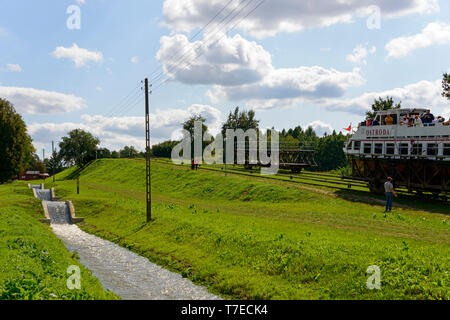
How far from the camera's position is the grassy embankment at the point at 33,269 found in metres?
13.5

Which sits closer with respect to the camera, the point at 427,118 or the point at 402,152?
the point at 427,118

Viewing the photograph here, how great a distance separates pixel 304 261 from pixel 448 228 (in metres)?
10.9

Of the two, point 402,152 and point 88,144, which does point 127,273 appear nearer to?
point 402,152

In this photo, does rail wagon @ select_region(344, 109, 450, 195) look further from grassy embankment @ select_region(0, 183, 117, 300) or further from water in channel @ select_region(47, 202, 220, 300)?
grassy embankment @ select_region(0, 183, 117, 300)

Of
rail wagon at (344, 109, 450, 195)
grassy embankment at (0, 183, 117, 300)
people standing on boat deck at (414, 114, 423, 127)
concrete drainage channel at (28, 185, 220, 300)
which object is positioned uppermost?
people standing on boat deck at (414, 114, 423, 127)

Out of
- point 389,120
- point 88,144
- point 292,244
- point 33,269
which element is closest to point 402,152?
point 389,120

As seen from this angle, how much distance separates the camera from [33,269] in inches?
690

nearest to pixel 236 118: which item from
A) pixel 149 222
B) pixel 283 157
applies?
pixel 283 157

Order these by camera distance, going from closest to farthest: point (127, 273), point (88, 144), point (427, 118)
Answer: point (127, 273)
point (427, 118)
point (88, 144)

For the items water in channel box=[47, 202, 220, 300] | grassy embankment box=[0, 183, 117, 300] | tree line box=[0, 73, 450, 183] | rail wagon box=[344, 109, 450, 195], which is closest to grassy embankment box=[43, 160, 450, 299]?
water in channel box=[47, 202, 220, 300]

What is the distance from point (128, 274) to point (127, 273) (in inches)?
9.7

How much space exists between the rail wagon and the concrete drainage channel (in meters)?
26.1

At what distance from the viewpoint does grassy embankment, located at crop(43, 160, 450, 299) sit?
610 inches

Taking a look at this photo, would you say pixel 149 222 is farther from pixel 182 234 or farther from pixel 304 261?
pixel 304 261
